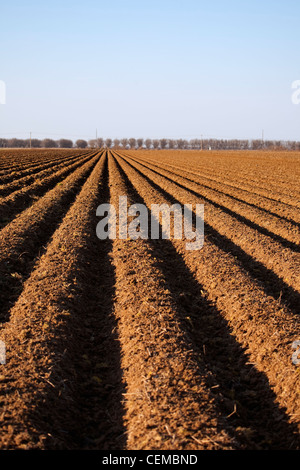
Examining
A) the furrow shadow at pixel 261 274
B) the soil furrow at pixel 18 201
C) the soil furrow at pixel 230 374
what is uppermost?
the soil furrow at pixel 18 201

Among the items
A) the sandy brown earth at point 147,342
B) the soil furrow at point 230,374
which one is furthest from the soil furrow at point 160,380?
the soil furrow at point 230,374

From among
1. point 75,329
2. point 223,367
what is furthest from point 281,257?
point 75,329

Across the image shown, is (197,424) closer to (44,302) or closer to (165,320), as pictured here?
(165,320)

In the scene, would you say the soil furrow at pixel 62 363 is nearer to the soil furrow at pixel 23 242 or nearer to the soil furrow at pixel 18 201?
the soil furrow at pixel 23 242

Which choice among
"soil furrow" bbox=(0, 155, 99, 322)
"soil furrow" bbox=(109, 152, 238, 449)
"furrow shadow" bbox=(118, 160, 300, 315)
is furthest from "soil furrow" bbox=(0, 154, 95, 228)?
"soil furrow" bbox=(109, 152, 238, 449)

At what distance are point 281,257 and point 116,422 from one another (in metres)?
6.25

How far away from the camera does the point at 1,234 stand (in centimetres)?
1052

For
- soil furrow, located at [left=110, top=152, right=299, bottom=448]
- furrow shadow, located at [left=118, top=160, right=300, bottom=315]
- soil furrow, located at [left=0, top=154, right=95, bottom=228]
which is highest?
soil furrow, located at [left=0, top=154, right=95, bottom=228]

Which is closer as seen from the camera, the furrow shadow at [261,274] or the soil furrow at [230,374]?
the soil furrow at [230,374]

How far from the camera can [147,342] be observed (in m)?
5.35

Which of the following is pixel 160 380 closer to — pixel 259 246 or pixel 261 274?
pixel 261 274

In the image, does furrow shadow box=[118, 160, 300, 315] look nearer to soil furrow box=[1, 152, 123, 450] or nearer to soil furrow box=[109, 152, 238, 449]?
soil furrow box=[109, 152, 238, 449]

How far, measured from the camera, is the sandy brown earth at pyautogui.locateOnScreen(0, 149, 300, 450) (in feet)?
13.0

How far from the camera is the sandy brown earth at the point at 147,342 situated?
3.95 metres
